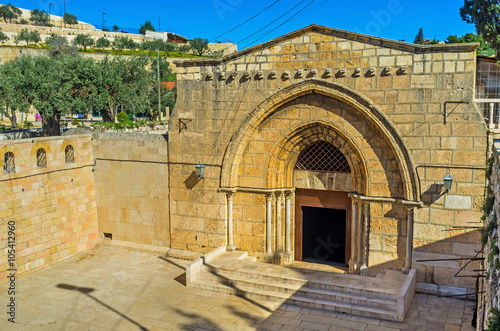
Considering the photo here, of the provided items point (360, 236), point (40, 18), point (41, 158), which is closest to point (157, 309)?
point (360, 236)

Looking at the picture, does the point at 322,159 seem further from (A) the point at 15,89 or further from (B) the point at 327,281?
(A) the point at 15,89

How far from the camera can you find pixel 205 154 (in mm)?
12812

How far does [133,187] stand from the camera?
45.6 feet

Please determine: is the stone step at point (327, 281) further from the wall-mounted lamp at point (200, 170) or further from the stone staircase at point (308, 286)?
the wall-mounted lamp at point (200, 170)

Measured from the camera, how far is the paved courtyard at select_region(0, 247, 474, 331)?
9.35m

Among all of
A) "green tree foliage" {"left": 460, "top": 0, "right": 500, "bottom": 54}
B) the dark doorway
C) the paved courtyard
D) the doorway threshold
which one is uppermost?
"green tree foliage" {"left": 460, "top": 0, "right": 500, "bottom": 54}

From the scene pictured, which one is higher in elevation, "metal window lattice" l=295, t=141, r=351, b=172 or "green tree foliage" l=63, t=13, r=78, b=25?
"green tree foliage" l=63, t=13, r=78, b=25

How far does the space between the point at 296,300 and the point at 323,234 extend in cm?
321

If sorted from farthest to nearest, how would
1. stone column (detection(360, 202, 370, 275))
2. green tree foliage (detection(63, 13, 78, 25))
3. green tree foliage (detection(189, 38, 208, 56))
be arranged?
green tree foliage (detection(63, 13, 78, 25)) → green tree foliage (detection(189, 38, 208, 56)) → stone column (detection(360, 202, 370, 275))

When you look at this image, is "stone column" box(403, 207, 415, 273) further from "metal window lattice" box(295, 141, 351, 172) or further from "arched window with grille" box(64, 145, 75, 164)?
"arched window with grille" box(64, 145, 75, 164)

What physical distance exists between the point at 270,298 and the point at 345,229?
328 centimetres

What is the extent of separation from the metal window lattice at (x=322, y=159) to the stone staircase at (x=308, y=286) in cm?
277

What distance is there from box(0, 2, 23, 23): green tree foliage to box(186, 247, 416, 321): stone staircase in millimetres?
95764

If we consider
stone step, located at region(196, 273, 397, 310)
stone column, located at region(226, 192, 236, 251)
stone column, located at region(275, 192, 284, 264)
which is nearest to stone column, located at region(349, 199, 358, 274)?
stone step, located at region(196, 273, 397, 310)
